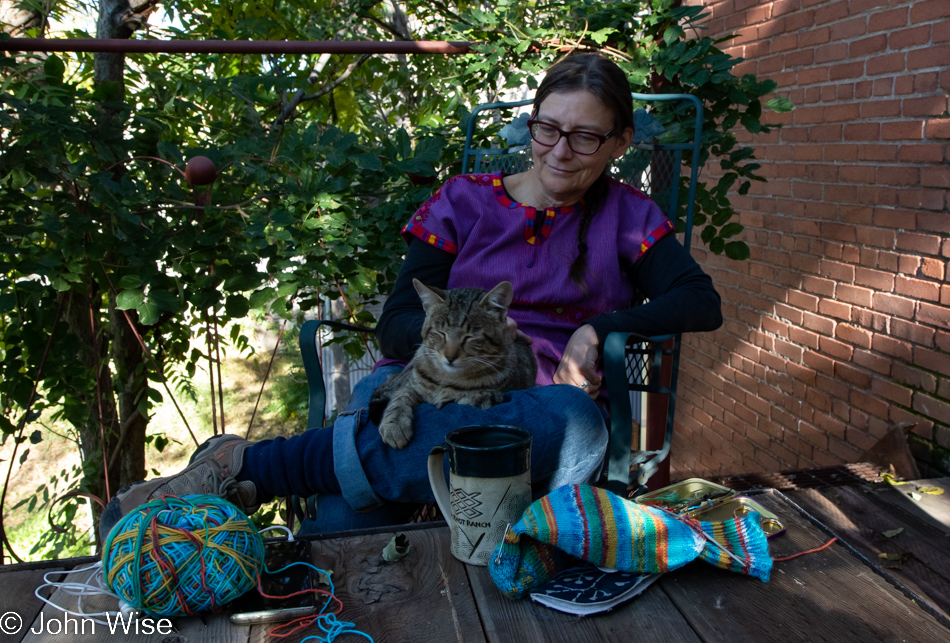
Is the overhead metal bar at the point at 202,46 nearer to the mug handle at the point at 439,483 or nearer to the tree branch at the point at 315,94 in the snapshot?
the tree branch at the point at 315,94

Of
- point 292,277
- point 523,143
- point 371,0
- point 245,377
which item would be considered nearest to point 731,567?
point 292,277

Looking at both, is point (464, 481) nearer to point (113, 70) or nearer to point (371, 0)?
point (113, 70)

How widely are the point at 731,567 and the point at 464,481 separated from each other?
1.73 ft

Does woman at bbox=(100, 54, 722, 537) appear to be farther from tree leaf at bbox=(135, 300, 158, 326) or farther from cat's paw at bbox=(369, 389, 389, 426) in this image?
tree leaf at bbox=(135, 300, 158, 326)

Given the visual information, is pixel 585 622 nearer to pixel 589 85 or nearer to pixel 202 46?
pixel 589 85

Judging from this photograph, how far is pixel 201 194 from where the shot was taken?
240 centimetres

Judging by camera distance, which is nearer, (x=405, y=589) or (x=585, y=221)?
(x=405, y=589)

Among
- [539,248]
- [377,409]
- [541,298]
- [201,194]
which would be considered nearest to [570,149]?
[539,248]

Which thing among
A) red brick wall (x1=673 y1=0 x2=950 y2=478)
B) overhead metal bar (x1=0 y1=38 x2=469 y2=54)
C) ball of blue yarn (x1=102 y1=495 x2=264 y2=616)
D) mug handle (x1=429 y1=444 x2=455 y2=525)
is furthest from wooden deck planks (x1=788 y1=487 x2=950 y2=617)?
overhead metal bar (x1=0 y1=38 x2=469 y2=54)

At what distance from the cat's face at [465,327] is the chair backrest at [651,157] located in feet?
2.67

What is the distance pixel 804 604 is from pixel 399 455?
0.88 m

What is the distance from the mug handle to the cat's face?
20.2 inches

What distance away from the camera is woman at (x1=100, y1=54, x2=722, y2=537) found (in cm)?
167

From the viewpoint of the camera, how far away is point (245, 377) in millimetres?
6398
